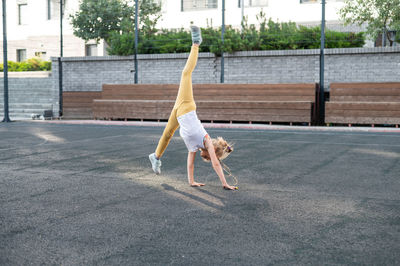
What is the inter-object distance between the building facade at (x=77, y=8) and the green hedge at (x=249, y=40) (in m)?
8.10

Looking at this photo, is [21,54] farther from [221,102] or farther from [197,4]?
[221,102]

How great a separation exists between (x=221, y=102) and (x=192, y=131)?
42.5ft

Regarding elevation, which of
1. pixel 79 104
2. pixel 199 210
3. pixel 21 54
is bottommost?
pixel 199 210

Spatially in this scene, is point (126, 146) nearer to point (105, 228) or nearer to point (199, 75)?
point (105, 228)

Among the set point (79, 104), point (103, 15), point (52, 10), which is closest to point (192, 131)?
point (79, 104)

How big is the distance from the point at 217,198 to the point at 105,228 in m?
1.69

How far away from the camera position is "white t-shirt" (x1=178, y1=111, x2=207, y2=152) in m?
6.30

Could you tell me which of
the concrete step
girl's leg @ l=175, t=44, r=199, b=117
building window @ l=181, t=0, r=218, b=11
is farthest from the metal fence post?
girl's leg @ l=175, t=44, r=199, b=117

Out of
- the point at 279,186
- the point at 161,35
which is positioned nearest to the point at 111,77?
the point at 161,35

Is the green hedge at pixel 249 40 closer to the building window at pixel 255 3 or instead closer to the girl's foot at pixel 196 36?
the building window at pixel 255 3

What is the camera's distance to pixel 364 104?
56.5 ft

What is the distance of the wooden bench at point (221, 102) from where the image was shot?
18328mm

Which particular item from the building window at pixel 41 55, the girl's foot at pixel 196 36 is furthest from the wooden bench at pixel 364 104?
the building window at pixel 41 55

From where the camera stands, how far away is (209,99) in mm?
19938
